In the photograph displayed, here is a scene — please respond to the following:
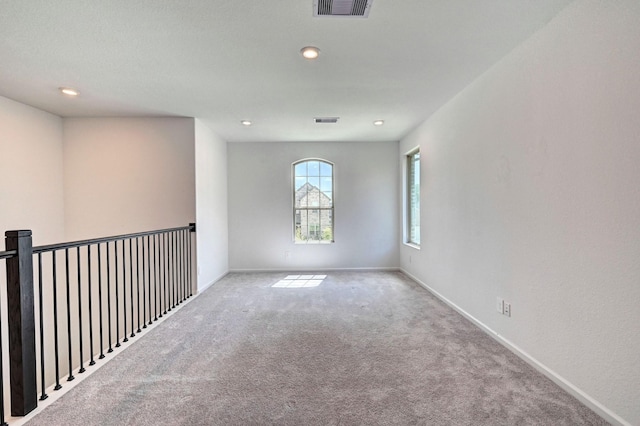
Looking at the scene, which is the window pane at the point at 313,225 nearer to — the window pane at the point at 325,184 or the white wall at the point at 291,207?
the white wall at the point at 291,207

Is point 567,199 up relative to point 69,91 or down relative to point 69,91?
down

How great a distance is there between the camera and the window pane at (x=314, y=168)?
5805 millimetres

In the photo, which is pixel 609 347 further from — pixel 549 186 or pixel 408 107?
pixel 408 107

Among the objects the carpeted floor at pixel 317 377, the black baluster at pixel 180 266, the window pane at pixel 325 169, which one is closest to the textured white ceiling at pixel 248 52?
the black baluster at pixel 180 266

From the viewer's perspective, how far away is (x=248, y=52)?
2.39 metres

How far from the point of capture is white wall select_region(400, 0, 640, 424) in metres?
1.54

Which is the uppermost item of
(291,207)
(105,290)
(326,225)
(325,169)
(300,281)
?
(325,169)

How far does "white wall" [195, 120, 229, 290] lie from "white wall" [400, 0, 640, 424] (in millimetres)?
3430

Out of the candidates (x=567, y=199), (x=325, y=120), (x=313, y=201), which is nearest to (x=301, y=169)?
(x=313, y=201)

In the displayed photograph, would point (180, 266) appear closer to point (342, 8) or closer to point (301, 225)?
point (301, 225)

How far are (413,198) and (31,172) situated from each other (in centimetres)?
534

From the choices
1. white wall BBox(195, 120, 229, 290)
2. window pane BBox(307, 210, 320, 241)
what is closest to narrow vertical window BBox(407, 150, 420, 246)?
window pane BBox(307, 210, 320, 241)

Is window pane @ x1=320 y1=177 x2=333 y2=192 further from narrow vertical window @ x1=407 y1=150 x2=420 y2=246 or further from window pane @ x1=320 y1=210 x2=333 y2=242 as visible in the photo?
narrow vertical window @ x1=407 y1=150 x2=420 y2=246

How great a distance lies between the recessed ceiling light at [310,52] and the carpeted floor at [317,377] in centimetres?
235
